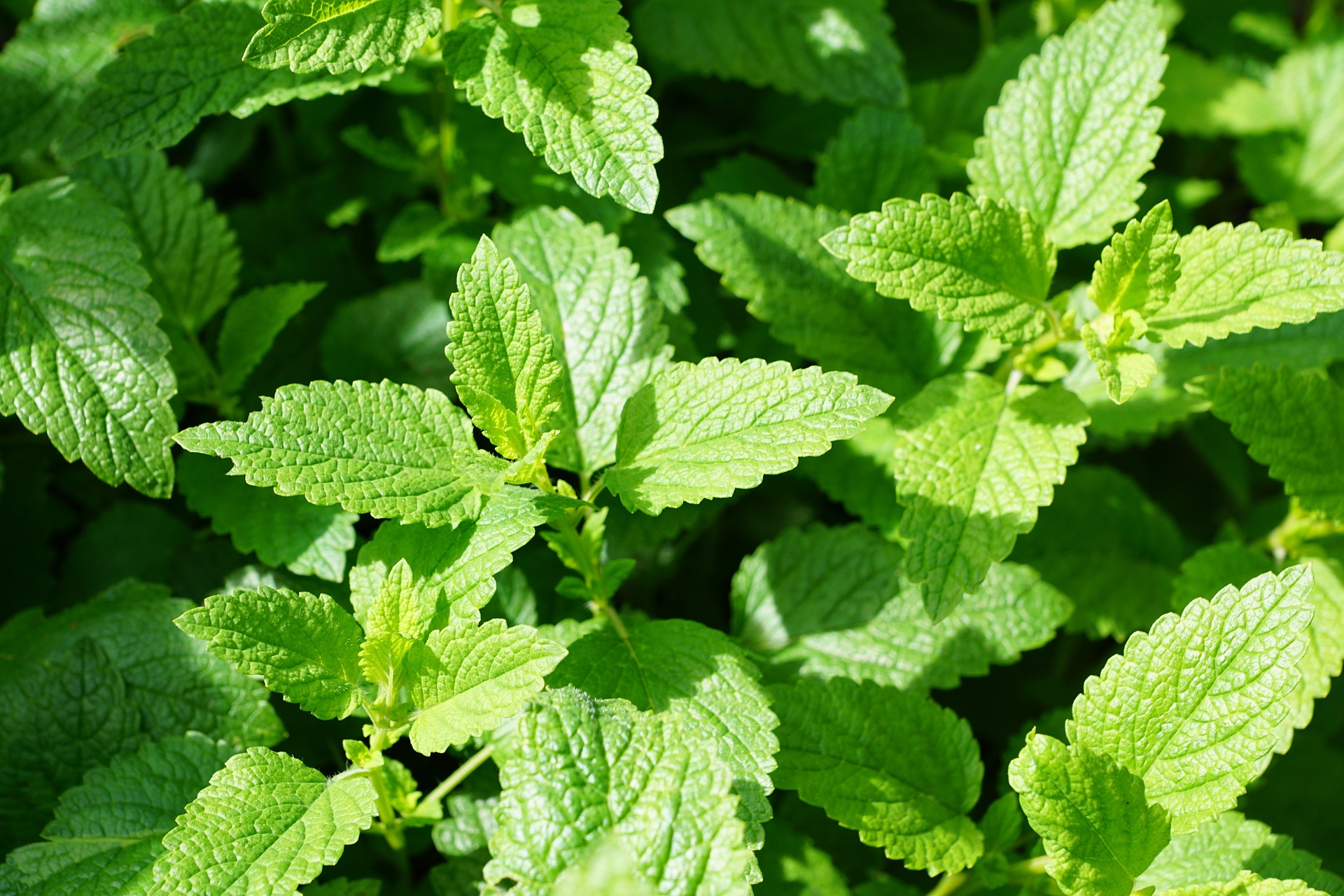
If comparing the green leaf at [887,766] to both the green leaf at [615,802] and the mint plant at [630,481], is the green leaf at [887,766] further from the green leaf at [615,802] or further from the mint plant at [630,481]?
the green leaf at [615,802]

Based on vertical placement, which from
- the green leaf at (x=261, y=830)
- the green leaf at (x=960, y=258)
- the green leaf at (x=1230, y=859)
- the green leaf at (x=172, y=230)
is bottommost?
the green leaf at (x=1230, y=859)

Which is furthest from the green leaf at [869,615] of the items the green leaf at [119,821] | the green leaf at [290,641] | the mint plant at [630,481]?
the green leaf at [119,821]

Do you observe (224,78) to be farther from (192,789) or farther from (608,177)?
(192,789)

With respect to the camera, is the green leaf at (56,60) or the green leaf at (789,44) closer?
the green leaf at (56,60)

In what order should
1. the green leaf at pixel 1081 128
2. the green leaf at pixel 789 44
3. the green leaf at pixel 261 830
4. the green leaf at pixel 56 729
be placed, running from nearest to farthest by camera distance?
the green leaf at pixel 261 830
the green leaf at pixel 56 729
the green leaf at pixel 1081 128
the green leaf at pixel 789 44

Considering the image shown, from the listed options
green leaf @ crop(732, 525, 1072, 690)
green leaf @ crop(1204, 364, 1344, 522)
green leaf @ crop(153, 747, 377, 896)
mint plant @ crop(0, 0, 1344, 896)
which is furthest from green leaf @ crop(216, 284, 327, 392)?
green leaf @ crop(1204, 364, 1344, 522)

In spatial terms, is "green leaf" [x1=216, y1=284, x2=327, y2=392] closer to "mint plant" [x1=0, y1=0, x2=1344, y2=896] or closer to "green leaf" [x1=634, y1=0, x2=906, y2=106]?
"mint plant" [x1=0, y1=0, x2=1344, y2=896]

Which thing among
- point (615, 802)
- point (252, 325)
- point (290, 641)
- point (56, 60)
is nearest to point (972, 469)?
point (615, 802)
